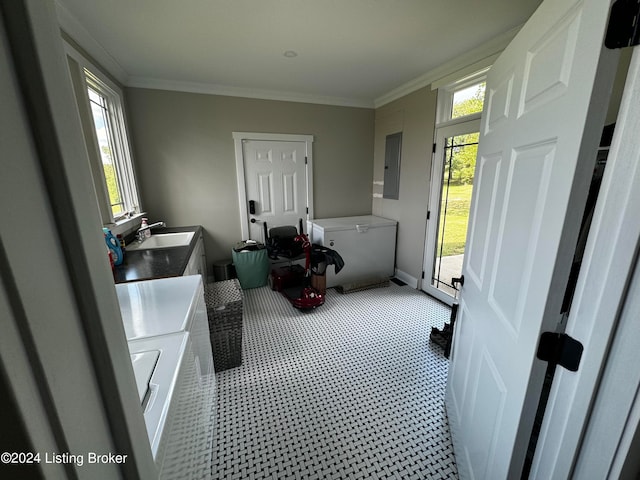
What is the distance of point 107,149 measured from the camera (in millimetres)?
2510

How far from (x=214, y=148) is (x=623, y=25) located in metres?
3.38

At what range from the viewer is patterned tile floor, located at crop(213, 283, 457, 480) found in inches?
53.9

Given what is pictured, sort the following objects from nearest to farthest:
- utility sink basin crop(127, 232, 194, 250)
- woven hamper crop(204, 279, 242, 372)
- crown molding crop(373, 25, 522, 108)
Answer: woven hamper crop(204, 279, 242, 372)
crown molding crop(373, 25, 522, 108)
utility sink basin crop(127, 232, 194, 250)

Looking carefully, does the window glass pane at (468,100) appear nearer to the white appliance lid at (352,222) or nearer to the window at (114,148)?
the white appliance lid at (352,222)

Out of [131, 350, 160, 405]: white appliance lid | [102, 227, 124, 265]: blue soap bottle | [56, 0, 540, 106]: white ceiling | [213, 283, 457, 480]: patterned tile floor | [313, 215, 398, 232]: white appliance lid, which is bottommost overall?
[213, 283, 457, 480]: patterned tile floor

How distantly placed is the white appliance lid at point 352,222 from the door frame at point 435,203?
618 millimetres

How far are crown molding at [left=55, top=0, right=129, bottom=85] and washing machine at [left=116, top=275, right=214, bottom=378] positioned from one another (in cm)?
171

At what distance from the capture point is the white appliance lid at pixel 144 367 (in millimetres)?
751

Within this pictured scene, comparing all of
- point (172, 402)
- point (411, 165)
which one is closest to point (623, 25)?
point (172, 402)

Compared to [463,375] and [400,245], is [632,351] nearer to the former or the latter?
[463,375]

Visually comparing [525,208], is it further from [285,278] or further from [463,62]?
[285,278]

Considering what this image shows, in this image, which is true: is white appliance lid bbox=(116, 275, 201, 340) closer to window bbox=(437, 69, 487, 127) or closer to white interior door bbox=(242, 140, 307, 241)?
white interior door bbox=(242, 140, 307, 241)

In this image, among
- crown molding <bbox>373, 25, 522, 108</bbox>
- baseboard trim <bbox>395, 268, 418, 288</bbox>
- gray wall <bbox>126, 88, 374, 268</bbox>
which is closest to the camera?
crown molding <bbox>373, 25, 522, 108</bbox>

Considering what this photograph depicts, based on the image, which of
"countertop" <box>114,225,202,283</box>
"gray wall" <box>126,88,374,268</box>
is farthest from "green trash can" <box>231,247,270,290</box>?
"countertop" <box>114,225,202,283</box>
